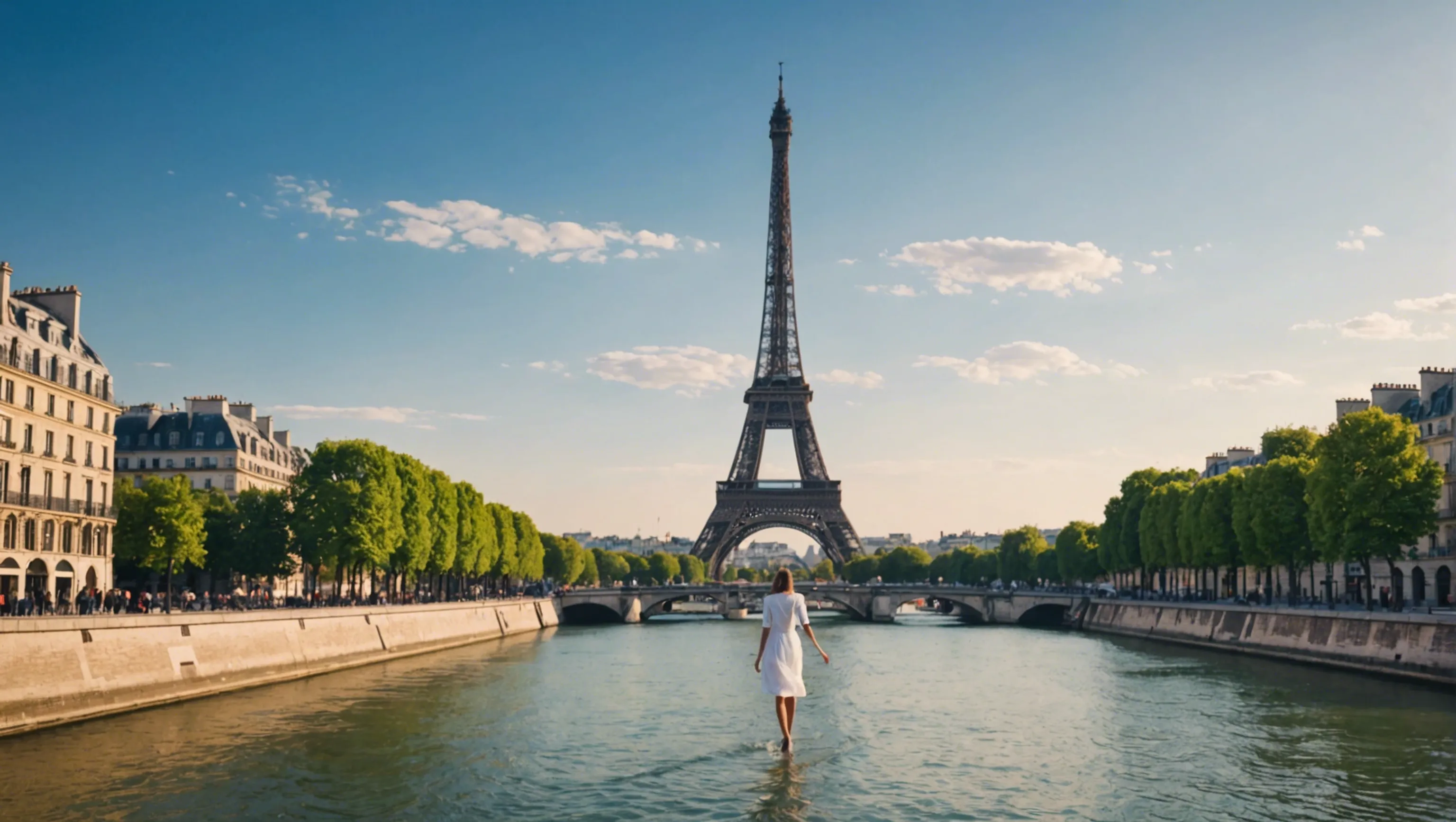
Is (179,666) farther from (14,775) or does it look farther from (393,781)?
(393,781)

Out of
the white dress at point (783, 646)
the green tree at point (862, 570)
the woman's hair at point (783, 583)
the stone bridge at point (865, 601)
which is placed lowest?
the stone bridge at point (865, 601)

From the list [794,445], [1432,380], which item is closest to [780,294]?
[794,445]

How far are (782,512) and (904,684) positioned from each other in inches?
3403

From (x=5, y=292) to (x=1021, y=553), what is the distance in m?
105

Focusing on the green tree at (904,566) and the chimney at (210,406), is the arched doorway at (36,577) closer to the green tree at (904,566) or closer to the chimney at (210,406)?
the chimney at (210,406)

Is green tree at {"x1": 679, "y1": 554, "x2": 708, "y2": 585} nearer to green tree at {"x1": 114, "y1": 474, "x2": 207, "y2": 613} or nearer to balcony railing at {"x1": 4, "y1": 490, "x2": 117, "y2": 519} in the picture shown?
green tree at {"x1": 114, "y1": 474, "x2": 207, "y2": 613}

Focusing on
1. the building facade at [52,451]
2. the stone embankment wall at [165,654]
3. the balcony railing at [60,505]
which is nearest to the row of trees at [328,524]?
the balcony railing at [60,505]

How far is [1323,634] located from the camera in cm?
5119

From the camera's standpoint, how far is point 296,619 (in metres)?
48.4

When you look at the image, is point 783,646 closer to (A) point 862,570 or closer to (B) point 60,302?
(B) point 60,302

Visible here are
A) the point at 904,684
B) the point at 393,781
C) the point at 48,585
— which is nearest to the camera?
the point at 393,781

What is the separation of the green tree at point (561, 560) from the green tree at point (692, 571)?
32074mm

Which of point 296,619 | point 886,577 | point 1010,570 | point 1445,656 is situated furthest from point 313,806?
point 886,577

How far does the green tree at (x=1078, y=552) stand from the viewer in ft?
366
